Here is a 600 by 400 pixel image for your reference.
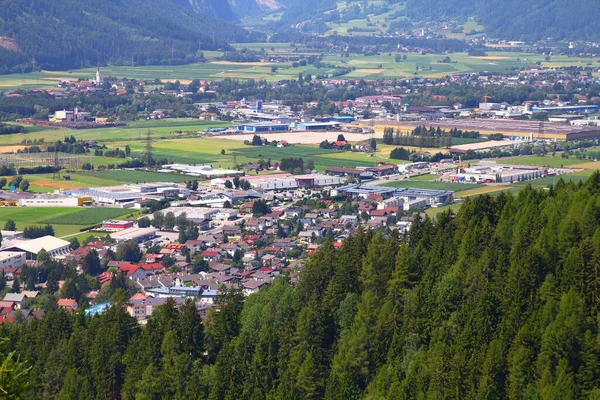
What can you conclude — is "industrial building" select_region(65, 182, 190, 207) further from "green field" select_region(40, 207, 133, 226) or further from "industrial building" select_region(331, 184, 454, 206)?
"industrial building" select_region(331, 184, 454, 206)

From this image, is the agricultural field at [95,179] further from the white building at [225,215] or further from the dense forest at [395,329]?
the dense forest at [395,329]

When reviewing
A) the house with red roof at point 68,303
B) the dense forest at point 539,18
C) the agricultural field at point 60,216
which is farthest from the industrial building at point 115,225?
the dense forest at point 539,18

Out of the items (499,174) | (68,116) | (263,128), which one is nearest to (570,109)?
(263,128)

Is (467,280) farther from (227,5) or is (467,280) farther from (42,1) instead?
(227,5)

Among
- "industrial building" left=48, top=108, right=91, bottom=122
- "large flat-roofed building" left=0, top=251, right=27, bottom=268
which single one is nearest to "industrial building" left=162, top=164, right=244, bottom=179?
"large flat-roofed building" left=0, top=251, right=27, bottom=268

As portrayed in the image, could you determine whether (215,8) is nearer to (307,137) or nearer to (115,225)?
(307,137)

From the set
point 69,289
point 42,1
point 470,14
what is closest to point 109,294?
point 69,289
